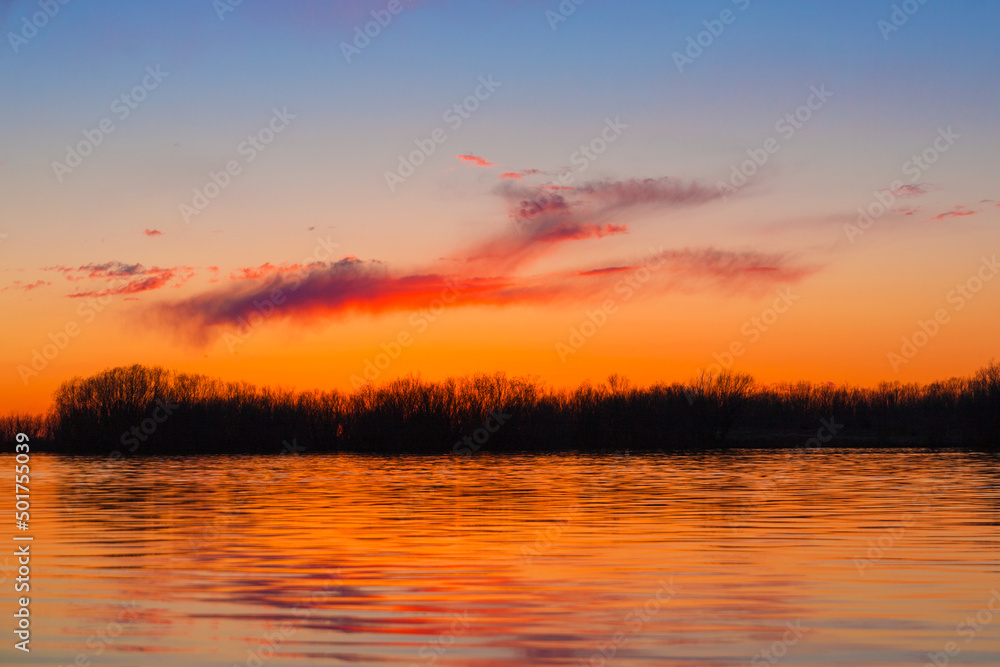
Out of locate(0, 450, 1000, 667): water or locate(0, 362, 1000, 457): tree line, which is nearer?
locate(0, 450, 1000, 667): water

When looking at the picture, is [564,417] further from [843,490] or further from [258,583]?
[258,583]

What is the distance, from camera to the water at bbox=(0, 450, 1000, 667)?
12.8 meters

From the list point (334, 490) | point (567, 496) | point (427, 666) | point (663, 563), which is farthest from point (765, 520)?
point (334, 490)

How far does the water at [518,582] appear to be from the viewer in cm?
1281

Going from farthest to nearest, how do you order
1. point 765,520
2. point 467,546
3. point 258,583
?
point 765,520
point 467,546
point 258,583

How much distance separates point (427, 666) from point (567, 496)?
1139 inches

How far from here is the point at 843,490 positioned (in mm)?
42812

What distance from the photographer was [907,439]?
145 meters

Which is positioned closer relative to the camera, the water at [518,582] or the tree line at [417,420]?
the water at [518,582]

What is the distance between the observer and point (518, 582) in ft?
58.9

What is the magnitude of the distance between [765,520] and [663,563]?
983 cm

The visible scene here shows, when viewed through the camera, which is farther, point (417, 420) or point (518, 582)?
point (417, 420)

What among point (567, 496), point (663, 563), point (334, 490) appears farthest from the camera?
point (334, 490)

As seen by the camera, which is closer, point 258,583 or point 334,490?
point 258,583
